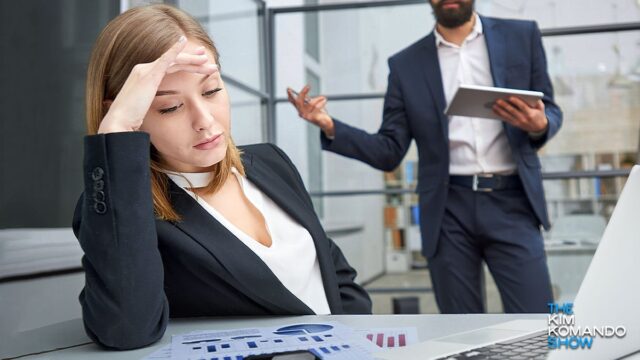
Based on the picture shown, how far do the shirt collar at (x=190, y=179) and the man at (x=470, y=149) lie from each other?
1.21 m

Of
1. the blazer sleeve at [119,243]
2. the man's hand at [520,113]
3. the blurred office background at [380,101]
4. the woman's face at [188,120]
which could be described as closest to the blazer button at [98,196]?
the blazer sleeve at [119,243]

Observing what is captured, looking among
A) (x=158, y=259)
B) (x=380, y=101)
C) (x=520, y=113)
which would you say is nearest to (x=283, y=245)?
(x=158, y=259)

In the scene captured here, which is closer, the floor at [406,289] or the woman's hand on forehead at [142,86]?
the woman's hand on forehead at [142,86]

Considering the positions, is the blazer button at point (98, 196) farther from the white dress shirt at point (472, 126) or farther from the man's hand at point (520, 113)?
the white dress shirt at point (472, 126)

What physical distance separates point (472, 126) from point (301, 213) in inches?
50.3

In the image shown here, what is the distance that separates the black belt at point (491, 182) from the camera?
2299 millimetres

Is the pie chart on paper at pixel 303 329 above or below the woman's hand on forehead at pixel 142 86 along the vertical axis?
below

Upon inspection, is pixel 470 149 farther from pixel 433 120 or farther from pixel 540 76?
pixel 540 76

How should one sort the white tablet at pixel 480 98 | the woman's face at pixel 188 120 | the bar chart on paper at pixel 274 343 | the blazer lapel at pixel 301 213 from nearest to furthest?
the bar chart on paper at pixel 274 343 < the woman's face at pixel 188 120 < the blazer lapel at pixel 301 213 < the white tablet at pixel 480 98

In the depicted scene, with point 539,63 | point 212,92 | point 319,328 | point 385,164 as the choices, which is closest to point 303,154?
point 385,164

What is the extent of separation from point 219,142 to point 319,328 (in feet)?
1.42

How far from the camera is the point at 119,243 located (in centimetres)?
92

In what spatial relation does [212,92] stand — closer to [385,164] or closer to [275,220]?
[275,220]

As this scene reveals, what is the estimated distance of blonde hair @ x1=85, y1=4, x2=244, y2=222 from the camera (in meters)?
1.14
